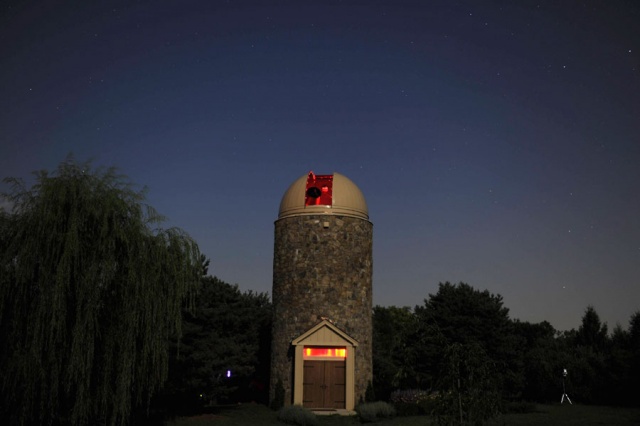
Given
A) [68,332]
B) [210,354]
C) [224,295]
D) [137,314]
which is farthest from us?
[224,295]

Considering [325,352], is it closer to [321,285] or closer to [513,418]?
[321,285]

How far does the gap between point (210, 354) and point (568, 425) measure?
13214mm

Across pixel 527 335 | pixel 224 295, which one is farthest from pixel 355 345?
pixel 527 335

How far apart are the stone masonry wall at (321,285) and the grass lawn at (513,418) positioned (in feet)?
9.92

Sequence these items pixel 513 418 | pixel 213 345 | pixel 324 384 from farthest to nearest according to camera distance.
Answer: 1. pixel 324 384
2. pixel 213 345
3. pixel 513 418

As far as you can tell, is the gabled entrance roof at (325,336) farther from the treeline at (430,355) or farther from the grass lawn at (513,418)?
the grass lawn at (513,418)

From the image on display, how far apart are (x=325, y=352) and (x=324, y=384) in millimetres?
1418

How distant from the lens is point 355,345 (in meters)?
26.8

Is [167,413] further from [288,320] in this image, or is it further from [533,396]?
[533,396]

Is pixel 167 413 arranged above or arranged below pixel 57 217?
below

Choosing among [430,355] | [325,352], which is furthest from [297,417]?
[430,355]

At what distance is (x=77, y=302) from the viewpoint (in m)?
13.7

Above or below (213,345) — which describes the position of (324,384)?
below

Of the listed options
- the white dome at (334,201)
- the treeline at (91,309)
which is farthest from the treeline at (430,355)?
the treeline at (91,309)
